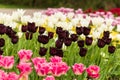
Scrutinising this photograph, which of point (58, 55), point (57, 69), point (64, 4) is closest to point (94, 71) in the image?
point (57, 69)

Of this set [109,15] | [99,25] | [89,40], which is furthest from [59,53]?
[109,15]

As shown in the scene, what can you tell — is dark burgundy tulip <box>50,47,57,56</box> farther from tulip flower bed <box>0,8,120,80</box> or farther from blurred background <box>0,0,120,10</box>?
blurred background <box>0,0,120,10</box>

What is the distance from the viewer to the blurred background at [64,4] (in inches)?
953

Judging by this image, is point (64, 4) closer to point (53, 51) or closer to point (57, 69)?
point (53, 51)

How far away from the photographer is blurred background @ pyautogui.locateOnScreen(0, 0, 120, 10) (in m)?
24.2

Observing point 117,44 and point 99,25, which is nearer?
point 117,44

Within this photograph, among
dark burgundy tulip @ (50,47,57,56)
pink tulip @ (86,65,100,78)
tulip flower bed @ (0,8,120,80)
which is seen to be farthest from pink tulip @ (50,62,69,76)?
dark burgundy tulip @ (50,47,57,56)

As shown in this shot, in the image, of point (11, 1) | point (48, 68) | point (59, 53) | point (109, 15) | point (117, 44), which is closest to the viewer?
point (48, 68)

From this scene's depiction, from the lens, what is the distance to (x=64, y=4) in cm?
2497

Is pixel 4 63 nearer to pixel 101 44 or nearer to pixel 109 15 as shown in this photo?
pixel 101 44

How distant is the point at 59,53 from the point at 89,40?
67 centimetres

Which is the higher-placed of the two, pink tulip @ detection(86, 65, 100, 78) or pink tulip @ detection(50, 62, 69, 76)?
pink tulip @ detection(50, 62, 69, 76)

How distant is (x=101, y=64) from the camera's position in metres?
5.40

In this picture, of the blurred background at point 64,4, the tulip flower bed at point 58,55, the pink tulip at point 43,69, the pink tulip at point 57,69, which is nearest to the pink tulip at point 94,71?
the tulip flower bed at point 58,55
